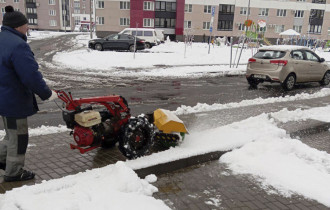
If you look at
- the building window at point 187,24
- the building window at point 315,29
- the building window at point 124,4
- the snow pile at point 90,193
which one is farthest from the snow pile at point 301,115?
the building window at point 315,29

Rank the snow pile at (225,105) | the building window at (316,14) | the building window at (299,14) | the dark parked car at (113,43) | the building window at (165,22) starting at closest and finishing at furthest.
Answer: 1. the snow pile at (225,105)
2. the dark parked car at (113,43)
3. the building window at (165,22)
4. the building window at (299,14)
5. the building window at (316,14)

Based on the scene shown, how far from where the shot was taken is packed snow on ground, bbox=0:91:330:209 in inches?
143

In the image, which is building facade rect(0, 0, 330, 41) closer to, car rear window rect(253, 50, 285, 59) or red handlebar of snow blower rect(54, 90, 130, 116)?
car rear window rect(253, 50, 285, 59)

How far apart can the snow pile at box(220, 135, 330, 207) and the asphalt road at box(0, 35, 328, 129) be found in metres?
3.43

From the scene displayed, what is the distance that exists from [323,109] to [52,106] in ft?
24.4

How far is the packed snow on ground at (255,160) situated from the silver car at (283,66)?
5973 millimetres

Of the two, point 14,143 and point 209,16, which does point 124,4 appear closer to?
point 209,16

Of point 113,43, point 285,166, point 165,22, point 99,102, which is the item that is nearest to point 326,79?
point 285,166

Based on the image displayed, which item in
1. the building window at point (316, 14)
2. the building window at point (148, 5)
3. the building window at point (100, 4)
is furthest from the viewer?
the building window at point (316, 14)

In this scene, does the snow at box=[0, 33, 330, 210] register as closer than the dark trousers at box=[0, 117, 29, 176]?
Yes

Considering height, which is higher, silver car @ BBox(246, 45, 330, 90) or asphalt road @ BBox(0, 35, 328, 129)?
silver car @ BBox(246, 45, 330, 90)

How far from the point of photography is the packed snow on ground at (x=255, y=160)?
364 cm

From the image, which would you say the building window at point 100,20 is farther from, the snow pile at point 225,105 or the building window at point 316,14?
the snow pile at point 225,105

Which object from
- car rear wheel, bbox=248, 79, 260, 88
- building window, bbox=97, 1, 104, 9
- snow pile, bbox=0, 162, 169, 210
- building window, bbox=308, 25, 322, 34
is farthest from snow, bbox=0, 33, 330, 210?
building window, bbox=308, 25, 322, 34
